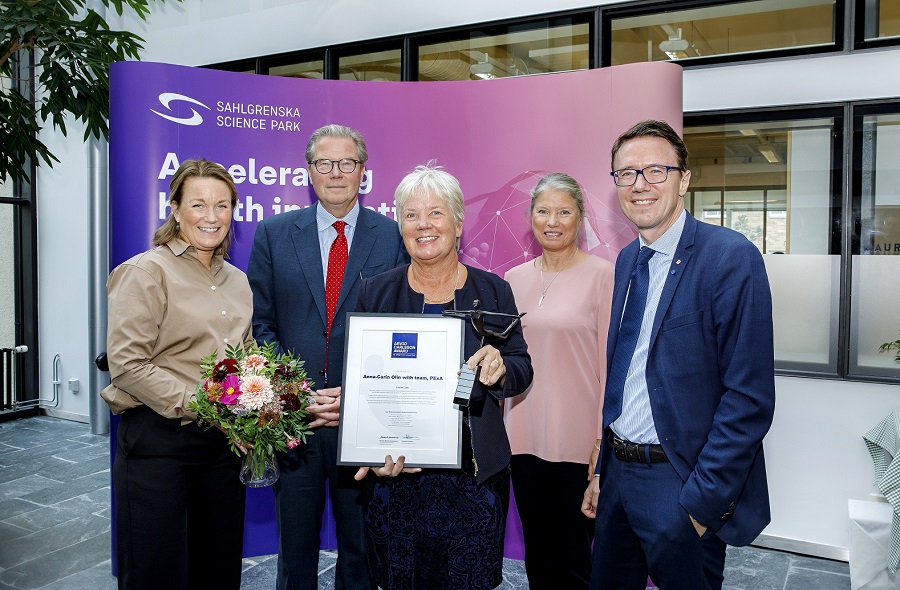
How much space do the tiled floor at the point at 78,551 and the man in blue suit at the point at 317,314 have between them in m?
1.20

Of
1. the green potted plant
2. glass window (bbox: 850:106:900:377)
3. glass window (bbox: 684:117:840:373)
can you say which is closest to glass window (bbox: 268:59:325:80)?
glass window (bbox: 684:117:840:373)

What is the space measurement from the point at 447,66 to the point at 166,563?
4211mm

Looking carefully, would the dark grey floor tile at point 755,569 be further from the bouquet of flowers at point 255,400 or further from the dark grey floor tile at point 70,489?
the dark grey floor tile at point 70,489

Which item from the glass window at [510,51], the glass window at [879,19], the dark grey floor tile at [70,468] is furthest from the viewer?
the dark grey floor tile at [70,468]

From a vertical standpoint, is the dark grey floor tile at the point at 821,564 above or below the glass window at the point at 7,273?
below

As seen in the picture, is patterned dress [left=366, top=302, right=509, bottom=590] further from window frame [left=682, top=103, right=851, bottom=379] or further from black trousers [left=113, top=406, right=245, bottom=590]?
window frame [left=682, top=103, right=851, bottom=379]

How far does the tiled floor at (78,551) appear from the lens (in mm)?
4008

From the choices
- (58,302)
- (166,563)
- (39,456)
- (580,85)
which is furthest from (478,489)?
(58,302)

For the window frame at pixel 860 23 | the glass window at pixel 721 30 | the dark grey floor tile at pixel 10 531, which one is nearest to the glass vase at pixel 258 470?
the dark grey floor tile at pixel 10 531

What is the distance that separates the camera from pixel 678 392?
2037 millimetres

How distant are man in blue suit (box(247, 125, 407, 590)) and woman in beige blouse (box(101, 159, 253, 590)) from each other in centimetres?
30

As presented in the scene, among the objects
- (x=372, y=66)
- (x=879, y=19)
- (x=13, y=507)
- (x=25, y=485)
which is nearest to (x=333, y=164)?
(x=372, y=66)

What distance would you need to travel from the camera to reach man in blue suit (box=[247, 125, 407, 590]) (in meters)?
2.90

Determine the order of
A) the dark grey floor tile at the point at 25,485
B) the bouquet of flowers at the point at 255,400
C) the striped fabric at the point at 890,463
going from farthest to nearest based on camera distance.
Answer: the dark grey floor tile at the point at 25,485 → the striped fabric at the point at 890,463 → the bouquet of flowers at the point at 255,400
